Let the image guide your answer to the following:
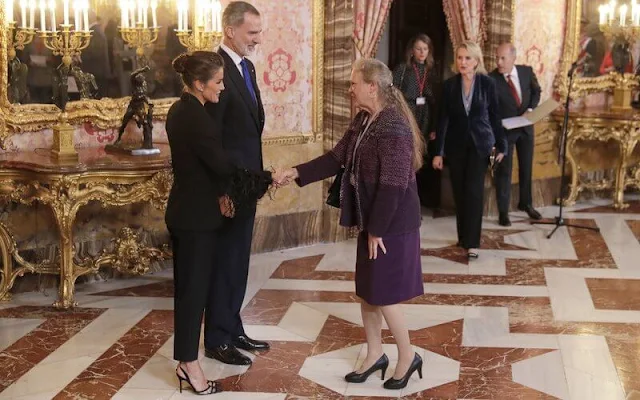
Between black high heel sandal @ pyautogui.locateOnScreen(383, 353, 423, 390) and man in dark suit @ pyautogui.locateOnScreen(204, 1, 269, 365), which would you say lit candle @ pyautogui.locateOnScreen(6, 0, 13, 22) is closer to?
man in dark suit @ pyautogui.locateOnScreen(204, 1, 269, 365)

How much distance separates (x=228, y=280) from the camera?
15.7ft

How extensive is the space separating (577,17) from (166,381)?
5.85m

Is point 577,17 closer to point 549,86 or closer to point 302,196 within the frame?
point 549,86

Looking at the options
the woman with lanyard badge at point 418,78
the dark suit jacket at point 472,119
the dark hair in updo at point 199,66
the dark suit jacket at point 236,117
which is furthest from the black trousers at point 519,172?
the dark hair in updo at point 199,66

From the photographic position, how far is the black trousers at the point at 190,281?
425 centimetres

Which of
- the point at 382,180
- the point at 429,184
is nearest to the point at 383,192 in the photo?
the point at 382,180

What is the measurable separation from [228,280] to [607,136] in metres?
5.11

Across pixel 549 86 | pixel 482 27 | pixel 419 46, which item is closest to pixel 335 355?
pixel 419 46

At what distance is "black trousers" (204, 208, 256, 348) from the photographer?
472cm

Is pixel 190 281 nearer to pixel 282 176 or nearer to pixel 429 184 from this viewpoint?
pixel 282 176

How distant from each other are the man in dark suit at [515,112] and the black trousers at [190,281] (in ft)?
13.5

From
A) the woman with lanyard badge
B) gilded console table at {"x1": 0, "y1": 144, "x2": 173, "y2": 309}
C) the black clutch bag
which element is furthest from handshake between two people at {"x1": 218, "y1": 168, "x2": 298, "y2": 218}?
the woman with lanyard badge

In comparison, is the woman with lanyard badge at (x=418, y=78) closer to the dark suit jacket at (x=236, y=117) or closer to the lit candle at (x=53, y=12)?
the lit candle at (x=53, y=12)

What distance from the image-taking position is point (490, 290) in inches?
245
